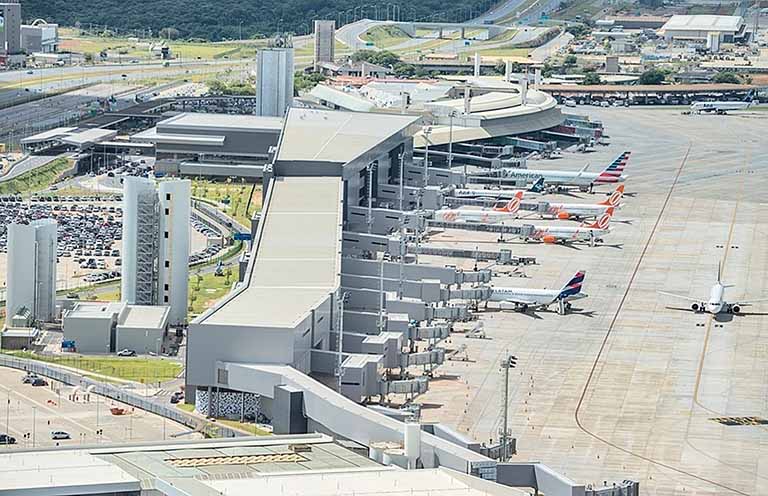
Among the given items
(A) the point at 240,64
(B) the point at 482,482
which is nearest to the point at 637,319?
(B) the point at 482,482

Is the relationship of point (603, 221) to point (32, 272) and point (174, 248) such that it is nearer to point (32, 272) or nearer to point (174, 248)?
point (174, 248)

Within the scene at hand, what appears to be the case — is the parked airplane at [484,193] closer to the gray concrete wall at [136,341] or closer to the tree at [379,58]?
the gray concrete wall at [136,341]

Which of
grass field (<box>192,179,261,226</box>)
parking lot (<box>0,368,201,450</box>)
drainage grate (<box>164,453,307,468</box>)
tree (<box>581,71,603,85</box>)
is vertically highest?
drainage grate (<box>164,453,307,468</box>)

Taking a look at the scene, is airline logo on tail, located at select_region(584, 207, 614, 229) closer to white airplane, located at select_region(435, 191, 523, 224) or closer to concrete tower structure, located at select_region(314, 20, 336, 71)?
white airplane, located at select_region(435, 191, 523, 224)

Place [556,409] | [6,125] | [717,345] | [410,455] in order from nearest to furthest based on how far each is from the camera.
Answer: [410,455] < [556,409] < [717,345] < [6,125]

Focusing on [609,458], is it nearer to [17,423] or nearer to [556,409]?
[556,409]

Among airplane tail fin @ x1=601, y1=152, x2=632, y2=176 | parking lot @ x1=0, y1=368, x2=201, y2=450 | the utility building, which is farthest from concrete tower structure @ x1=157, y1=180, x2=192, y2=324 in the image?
airplane tail fin @ x1=601, y1=152, x2=632, y2=176
